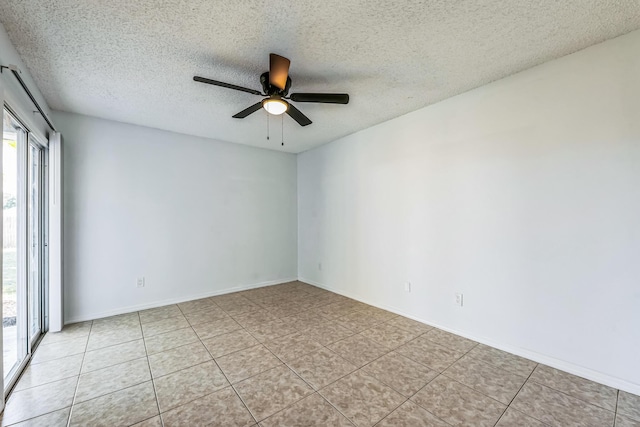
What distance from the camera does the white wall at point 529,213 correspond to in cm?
197

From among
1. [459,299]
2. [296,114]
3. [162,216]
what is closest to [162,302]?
[162,216]

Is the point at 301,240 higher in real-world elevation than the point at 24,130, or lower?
lower

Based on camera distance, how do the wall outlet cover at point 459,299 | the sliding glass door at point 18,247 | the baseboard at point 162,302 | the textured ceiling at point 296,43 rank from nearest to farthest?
the textured ceiling at point 296,43, the sliding glass door at point 18,247, the wall outlet cover at point 459,299, the baseboard at point 162,302

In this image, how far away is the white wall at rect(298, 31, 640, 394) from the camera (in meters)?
1.97

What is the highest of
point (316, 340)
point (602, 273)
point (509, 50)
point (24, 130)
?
point (509, 50)

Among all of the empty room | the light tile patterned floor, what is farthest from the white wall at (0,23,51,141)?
the light tile patterned floor

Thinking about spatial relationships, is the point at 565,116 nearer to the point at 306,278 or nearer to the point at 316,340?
the point at 316,340

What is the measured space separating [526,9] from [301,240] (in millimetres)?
4270

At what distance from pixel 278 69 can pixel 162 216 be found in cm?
294

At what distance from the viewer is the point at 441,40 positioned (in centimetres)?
200

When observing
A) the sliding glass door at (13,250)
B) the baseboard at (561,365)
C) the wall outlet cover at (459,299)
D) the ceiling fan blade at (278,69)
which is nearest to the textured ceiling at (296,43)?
the ceiling fan blade at (278,69)

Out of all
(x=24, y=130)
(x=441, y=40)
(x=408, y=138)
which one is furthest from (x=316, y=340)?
(x=24, y=130)

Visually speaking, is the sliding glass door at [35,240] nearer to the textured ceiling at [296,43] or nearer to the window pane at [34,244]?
the window pane at [34,244]

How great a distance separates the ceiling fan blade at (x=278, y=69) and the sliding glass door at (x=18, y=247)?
2.01m
